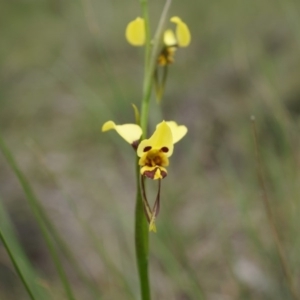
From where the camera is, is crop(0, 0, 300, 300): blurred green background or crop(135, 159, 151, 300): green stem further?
crop(0, 0, 300, 300): blurred green background

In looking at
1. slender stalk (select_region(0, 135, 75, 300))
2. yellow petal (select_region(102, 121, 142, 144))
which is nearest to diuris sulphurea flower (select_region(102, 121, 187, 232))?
yellow petal (select_region(102, 121, 142, 144))

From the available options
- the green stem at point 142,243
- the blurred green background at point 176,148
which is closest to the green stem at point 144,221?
the green stem at point 142,243

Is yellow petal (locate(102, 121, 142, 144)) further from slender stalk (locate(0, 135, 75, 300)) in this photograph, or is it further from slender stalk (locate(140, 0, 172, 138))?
slender stalk (locate(0, 135, 75, 300))

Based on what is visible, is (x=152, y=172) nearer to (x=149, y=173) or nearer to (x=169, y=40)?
(x=149, y=173)

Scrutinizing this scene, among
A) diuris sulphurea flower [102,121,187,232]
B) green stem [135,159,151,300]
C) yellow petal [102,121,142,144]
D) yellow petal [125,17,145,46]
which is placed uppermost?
yellow petal [125,17,145,46]

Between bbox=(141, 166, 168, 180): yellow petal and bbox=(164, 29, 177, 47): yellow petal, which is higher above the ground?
bbox=(164, 29, 177, 47): yellow petal

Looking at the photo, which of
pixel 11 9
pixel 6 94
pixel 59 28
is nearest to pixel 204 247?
pixel 6 94

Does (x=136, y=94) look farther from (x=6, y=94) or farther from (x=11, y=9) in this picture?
(x=11, y=9)
